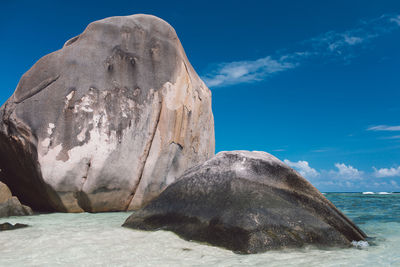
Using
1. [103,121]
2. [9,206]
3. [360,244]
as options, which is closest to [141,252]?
[360,244]

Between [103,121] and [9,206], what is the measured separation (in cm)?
183

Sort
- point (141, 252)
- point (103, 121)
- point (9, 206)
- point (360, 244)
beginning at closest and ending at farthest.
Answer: point (141, 252) → point (360, 244) → point (9, 206) → point (103, 121)

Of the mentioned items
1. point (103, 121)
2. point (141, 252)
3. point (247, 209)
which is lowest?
point (141, 252)

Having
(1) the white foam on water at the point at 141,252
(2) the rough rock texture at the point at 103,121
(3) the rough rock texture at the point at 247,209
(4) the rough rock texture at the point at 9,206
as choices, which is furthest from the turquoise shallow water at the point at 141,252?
(2) the rough rock texture at the point at 103,121

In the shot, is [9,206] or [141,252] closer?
[141,252]

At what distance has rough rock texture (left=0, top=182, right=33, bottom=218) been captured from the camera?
→ 4.68 m

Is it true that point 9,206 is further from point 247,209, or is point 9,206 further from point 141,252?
point 247,209

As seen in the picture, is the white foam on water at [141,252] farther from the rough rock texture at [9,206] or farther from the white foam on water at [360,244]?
the rough rock texture at [9,206]

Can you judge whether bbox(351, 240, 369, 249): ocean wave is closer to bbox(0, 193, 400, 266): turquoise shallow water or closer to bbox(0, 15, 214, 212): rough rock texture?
bbox(0, 193, 400, 266): turquoise shallow water

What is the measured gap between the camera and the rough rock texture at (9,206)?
15.4ft

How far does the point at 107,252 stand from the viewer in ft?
8.54

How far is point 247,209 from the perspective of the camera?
3135 mm

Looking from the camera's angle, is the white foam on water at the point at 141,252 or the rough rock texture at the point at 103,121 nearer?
the white foam on water at the point at 141,252

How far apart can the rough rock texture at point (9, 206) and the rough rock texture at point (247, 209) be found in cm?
208
